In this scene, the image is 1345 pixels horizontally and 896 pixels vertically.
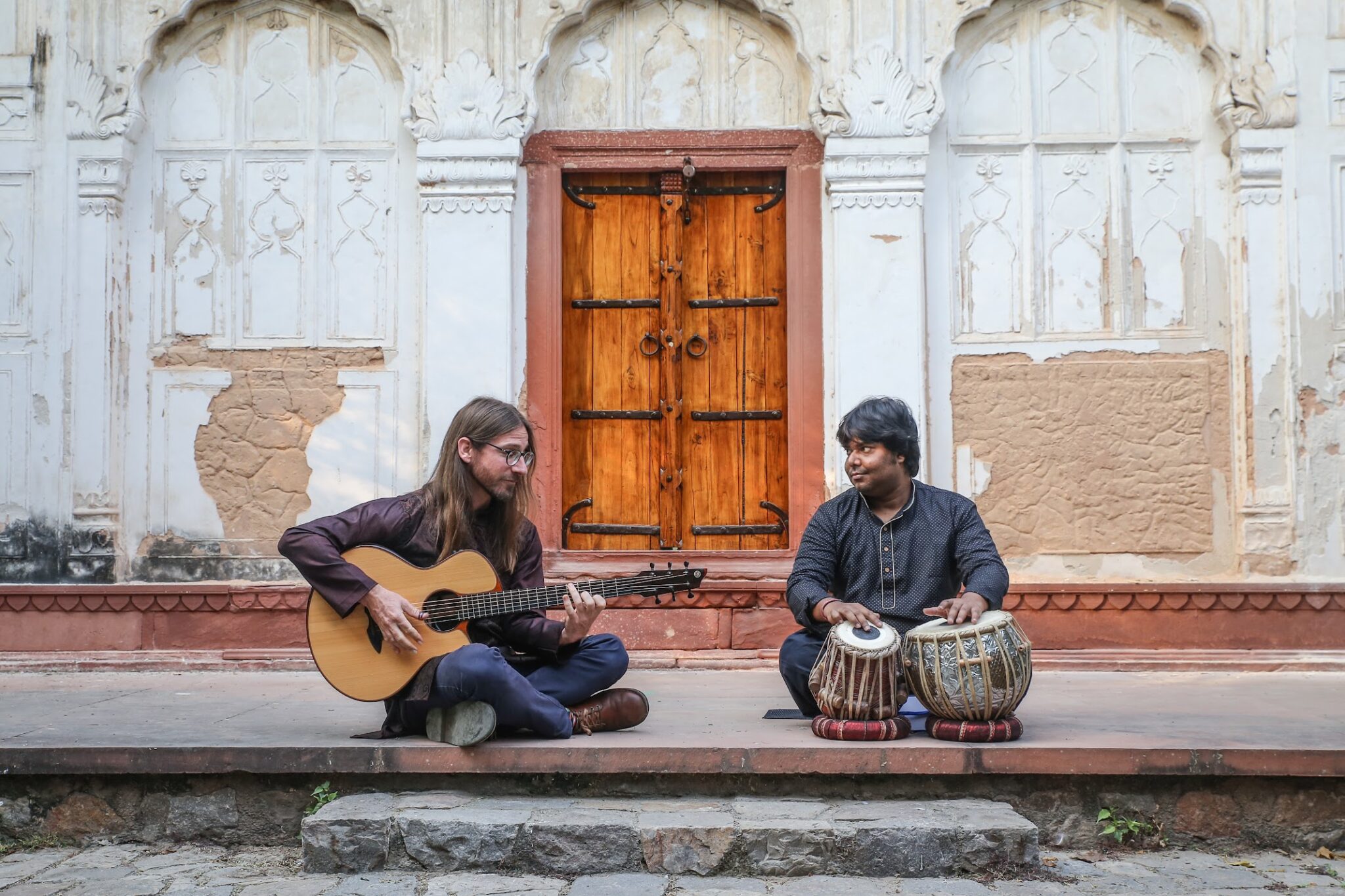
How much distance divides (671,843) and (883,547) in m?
1.46

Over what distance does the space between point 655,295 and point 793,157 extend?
111 cm

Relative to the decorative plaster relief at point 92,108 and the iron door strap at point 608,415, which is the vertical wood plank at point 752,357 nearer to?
the iron door strap at point 608,415

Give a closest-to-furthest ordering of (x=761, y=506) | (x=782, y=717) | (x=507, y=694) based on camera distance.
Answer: (x=507, y=694) → (x=782, y=717) → (x=761, y=506)

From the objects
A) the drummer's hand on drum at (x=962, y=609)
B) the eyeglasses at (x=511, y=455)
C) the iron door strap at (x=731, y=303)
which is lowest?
the drummer's hand on drum at (x=962, y=609)

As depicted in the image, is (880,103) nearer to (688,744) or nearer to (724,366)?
(724,366)

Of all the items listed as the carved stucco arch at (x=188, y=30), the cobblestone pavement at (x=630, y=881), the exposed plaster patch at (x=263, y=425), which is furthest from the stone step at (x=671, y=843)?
the carved stucco arch at (x=188, y=30)

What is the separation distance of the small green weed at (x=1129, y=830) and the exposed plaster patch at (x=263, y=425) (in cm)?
474

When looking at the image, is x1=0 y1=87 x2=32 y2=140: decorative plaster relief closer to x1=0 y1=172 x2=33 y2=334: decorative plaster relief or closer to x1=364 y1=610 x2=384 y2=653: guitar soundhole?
x1=0 y1=172 x2=33 y2=334: decorative plaster relief

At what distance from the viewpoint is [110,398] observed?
7.45 m

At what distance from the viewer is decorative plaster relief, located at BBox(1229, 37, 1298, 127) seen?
737cm

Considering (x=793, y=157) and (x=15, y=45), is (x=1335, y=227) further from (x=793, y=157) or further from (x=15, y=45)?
(x=15, y=45)

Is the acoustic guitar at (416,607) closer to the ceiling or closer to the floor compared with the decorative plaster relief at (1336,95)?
closer to the floor

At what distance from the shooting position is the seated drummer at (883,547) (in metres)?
4.78

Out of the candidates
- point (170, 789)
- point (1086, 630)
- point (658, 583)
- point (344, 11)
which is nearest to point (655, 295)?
point (344, 11)
